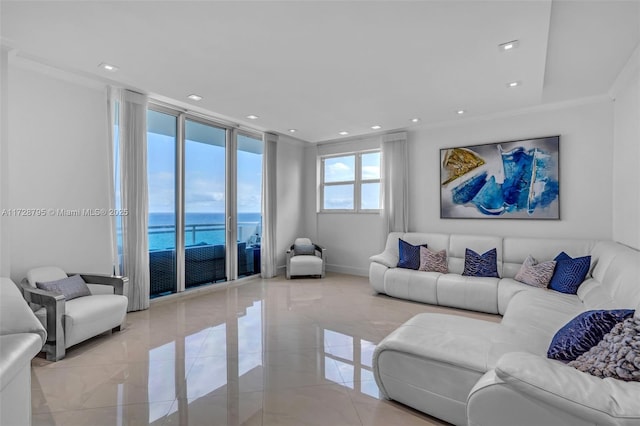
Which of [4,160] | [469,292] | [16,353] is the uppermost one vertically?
[4,160]

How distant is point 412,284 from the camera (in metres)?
4.44

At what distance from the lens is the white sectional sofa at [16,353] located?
45.5 inches

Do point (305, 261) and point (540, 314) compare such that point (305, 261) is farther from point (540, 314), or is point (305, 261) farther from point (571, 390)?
point (571, 390)

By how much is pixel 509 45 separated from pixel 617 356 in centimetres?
235

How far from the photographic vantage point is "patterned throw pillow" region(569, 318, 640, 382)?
4.25 ft

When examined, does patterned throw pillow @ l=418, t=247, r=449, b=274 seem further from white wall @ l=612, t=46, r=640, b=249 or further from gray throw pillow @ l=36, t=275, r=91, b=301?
gray throw pillow @ l=36, t=275, r=91, b=301

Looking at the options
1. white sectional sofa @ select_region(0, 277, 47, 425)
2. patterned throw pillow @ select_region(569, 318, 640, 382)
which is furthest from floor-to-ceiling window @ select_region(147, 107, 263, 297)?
patterned throw pillow @ select_region(569, 318, 640, 382)

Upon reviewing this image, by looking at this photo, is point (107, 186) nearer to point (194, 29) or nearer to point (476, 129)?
point (194, 29)

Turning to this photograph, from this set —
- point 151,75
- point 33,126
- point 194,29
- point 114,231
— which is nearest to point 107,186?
point 114,231

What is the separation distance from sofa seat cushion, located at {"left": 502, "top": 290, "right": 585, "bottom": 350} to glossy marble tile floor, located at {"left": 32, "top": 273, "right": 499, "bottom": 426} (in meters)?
0.81

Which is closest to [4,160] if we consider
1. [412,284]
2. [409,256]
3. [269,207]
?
[269,207]

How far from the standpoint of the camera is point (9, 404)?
3.97ft

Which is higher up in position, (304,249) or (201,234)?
(201,234)

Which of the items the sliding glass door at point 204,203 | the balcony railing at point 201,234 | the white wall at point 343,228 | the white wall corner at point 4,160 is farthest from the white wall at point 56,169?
the white wall at point 343,228
